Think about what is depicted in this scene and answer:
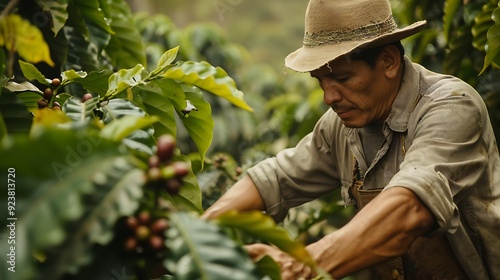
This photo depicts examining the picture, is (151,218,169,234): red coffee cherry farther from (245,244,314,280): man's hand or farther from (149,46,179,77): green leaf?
(149,46,179,77): green leaf

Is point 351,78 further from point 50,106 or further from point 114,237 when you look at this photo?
point 114,237

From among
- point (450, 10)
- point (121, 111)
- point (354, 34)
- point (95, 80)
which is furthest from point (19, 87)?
point (450, 10)

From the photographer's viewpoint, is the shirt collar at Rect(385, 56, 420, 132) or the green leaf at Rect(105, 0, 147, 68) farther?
the green leaf at Rect(105, 0, 147, 68)

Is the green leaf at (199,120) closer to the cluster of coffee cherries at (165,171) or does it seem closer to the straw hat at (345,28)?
the straw hat at (345,28)

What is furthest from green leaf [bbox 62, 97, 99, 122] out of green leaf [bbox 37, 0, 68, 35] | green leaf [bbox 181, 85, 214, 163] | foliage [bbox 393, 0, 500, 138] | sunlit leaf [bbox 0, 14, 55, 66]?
foliage [bbox 393, 0, 500, 138]

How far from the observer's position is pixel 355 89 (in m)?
2.18

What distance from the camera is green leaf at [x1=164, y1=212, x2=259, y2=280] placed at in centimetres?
117

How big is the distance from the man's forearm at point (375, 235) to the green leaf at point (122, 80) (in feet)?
1.98

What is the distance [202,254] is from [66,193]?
→ 25cm

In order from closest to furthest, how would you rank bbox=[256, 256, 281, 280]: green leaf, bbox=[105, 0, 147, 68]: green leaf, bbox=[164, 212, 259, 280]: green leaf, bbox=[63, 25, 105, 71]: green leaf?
bbox=[164, 212, 259, 280]: green leaf
bbox=[256, 256, 281, 280]: green leaf
bbox=[63, 25, 105, 71]: green leaf
bbox=[105, 0, 147, 68]: green leaf

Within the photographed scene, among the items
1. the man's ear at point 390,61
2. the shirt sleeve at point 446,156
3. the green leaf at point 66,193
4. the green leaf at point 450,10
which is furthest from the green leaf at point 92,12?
the green leaf at point 450,10

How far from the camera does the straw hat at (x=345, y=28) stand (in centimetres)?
217

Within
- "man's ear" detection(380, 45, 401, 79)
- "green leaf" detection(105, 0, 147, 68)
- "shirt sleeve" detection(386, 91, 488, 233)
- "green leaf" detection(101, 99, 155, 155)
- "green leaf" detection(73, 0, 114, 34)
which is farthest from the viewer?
"green leaf" detection(105, 0, 147, 68)

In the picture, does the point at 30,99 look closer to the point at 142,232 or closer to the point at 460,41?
the point at 142,232
